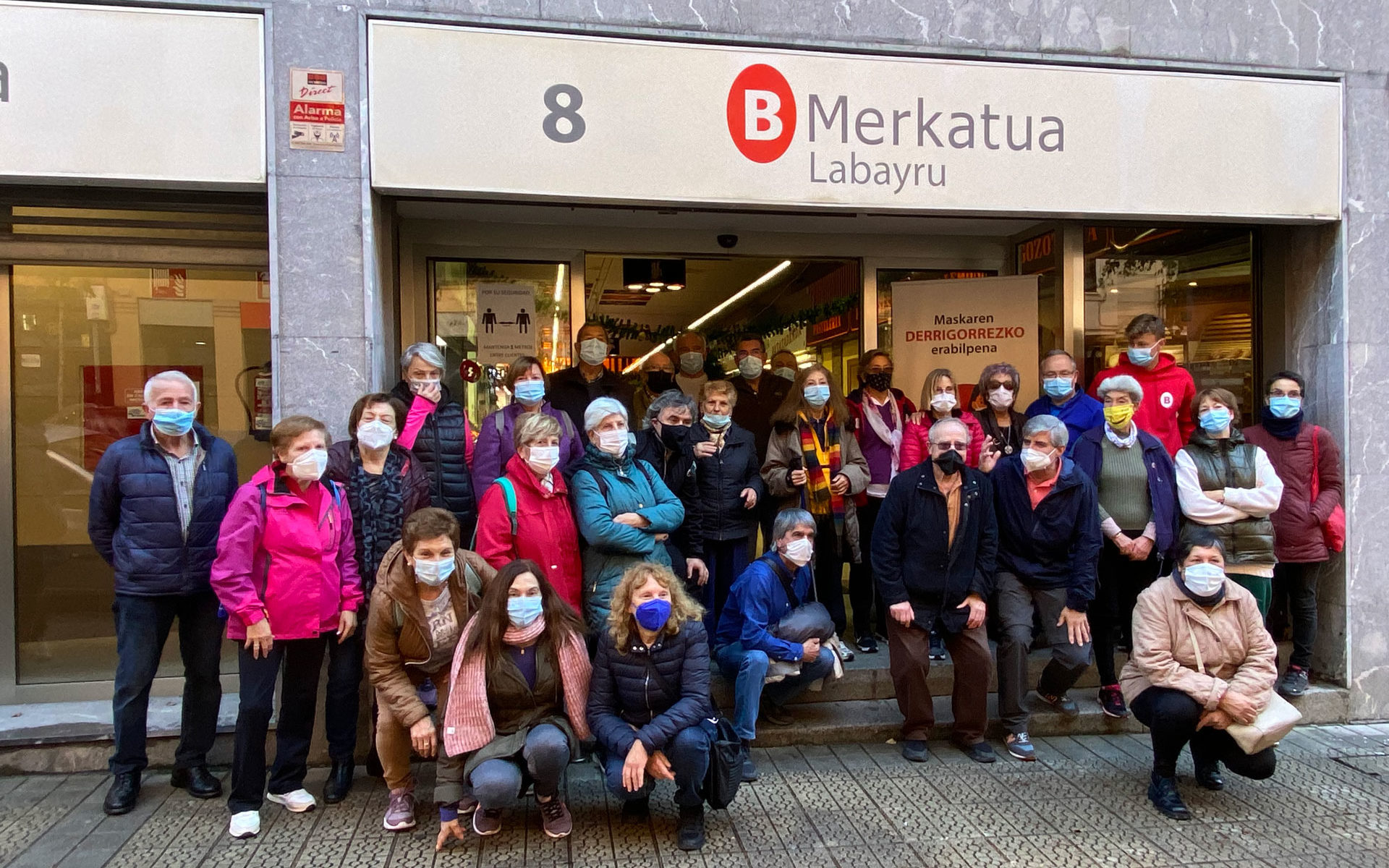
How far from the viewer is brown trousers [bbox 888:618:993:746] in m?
4.86

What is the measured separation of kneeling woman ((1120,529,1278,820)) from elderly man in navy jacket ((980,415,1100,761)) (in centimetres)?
48

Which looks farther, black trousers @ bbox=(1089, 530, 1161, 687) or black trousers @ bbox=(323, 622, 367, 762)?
black trousers @ bbox=(1089, 530, 1161, 687)

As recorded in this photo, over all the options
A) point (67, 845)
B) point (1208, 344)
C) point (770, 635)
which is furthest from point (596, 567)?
point (1208, 344)

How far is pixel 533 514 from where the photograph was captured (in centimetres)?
459

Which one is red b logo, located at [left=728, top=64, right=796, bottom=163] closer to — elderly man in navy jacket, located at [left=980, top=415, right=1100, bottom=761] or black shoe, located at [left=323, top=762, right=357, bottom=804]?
elderly man in navy jacket, located at [left=980, top=415, right=1100, bottom=761]

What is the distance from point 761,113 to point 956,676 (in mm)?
3297

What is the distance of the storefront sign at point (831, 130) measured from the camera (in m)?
5.01

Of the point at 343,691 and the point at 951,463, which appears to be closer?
the point at 343,691

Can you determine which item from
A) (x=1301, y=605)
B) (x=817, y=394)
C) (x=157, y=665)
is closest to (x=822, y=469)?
(x=817, y=394)

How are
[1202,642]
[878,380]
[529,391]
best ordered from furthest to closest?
[878,380] < [529,391] < [1202,642]

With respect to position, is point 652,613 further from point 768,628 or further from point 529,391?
point 529,391

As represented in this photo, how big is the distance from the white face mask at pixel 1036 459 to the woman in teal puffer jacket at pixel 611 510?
6.01 feet

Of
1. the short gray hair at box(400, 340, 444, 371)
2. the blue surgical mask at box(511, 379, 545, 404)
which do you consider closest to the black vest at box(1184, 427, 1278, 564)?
the blue surgical mask at box(511, 379, 545, 404)

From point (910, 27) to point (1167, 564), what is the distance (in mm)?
3523
